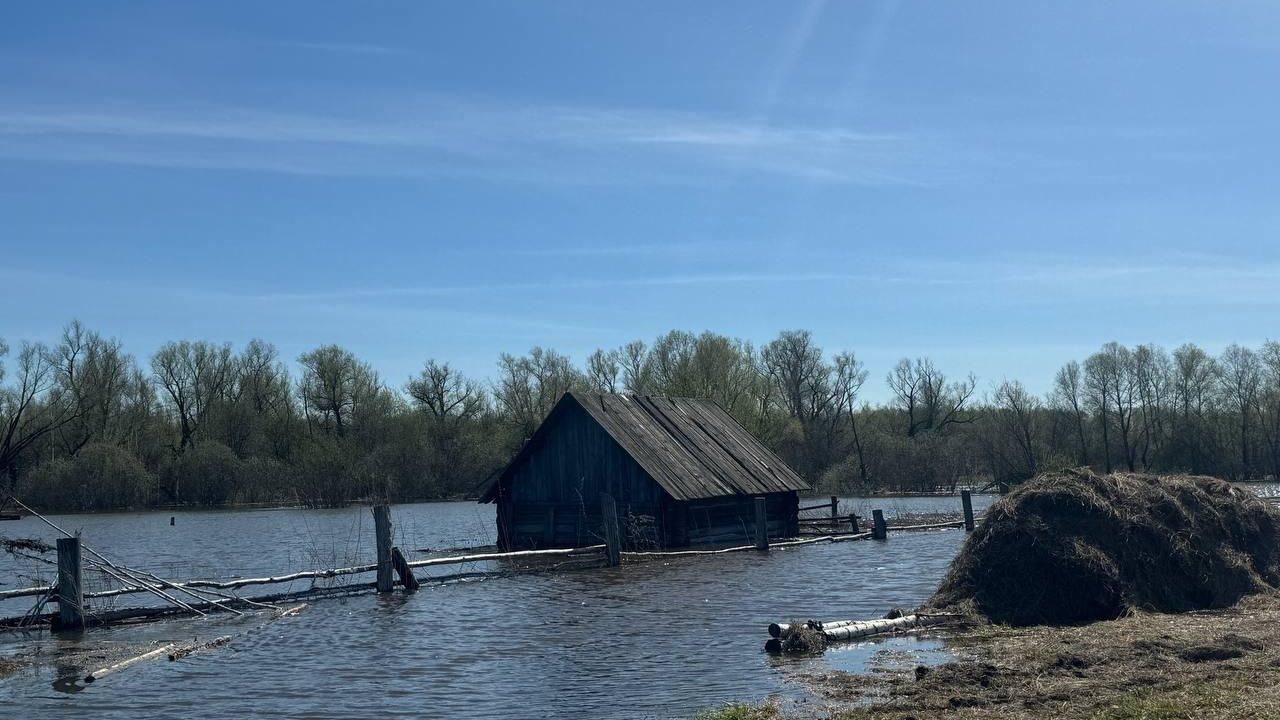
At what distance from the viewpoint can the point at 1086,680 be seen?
34.6 feet

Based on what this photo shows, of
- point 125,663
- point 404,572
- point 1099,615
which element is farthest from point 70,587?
point 1099,615

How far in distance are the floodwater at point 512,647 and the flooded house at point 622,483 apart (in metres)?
2.37

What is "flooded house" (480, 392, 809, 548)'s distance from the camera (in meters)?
29.5

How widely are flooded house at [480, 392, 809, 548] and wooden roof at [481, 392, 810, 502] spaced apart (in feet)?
0.16

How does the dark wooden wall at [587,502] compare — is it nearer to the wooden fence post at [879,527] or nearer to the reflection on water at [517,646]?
the reflection on water at [517,646]

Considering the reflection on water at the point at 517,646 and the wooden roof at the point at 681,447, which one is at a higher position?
the wooden roof at the point at 681,447

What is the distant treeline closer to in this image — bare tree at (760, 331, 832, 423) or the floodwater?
bare tree at (760, 331, 832, 423)

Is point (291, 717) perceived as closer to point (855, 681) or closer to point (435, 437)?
point (855, 681)

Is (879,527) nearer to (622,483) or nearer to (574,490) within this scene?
(622,483)

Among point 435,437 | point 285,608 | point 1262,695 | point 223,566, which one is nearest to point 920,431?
point 435,437

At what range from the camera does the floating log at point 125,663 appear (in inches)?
524

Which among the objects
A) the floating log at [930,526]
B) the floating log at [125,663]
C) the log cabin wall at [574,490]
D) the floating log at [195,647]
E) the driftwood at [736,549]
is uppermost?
the log cabin wall at [574,490]

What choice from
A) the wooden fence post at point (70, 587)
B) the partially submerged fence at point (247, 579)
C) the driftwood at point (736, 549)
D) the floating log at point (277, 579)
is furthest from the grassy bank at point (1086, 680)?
the driftwood at point (736, 549)

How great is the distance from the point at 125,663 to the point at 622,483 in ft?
55.8
